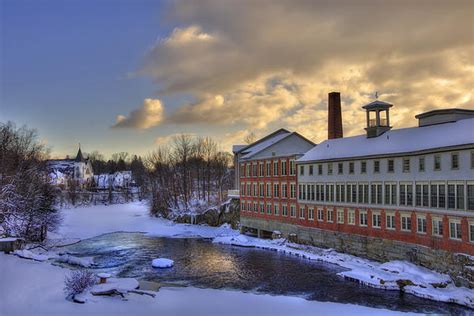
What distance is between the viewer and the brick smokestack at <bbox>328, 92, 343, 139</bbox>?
62.6 metres

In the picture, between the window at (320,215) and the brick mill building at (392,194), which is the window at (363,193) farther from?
the window at (320,215)

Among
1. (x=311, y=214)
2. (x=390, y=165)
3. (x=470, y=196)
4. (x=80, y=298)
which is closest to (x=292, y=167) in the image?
(x=311, y=214)

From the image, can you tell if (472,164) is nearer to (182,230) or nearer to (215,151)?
(182,230)

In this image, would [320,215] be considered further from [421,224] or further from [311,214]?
[421,224]

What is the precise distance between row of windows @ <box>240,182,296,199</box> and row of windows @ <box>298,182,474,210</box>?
2.28 meters

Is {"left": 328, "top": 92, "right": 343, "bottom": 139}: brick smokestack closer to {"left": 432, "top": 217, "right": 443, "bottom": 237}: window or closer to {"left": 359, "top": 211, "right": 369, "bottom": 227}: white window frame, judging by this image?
{"left": 359, "top": 211, "right": 369, "bottom": 227}: white window frame

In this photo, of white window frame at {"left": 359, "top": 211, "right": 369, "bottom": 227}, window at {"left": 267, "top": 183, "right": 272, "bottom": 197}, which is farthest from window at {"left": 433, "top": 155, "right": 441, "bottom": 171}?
window at {"left": 267, "top": 183, "right": 272, "bottom": 197}

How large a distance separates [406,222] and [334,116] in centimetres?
2826

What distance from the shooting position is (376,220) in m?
40.9

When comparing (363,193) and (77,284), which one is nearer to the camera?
(77,284)

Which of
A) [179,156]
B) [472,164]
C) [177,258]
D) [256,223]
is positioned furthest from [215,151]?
[472,164]

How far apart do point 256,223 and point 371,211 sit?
24.0 metres

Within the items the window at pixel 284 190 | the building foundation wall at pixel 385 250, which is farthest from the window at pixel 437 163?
the window at pixel 284 190

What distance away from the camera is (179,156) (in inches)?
4225
